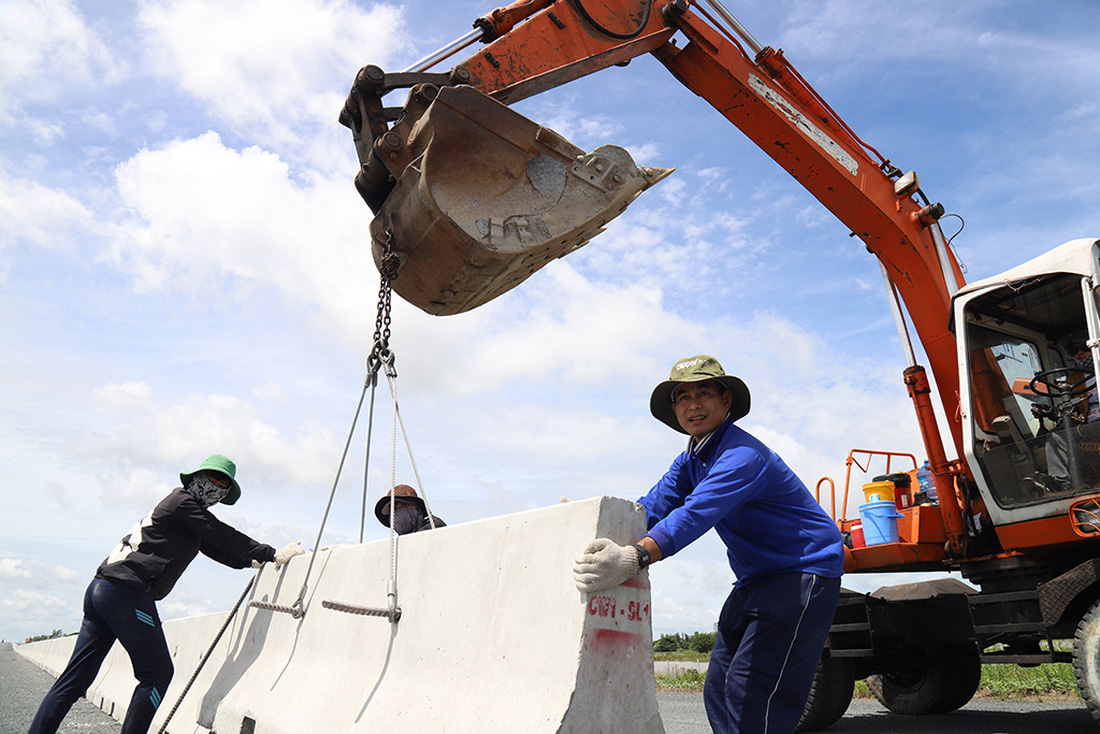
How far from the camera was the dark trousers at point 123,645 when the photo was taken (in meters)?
4.52

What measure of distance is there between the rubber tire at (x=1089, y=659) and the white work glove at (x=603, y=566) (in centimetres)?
442

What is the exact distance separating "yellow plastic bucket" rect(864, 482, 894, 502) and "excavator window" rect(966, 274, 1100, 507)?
108 centimetres

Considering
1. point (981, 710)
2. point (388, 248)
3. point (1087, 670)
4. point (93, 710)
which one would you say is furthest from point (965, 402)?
point (93, 710)

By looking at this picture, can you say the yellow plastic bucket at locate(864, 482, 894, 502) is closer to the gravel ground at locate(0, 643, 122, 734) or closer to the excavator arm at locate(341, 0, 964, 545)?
the excavator arm at locate(341, 0, 964, 545)

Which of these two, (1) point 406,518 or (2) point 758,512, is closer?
(2) point 758,512

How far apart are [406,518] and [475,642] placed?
268cm

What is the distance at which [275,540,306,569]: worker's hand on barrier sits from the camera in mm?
4707

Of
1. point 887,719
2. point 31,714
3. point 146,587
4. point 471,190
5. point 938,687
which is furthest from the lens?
point 887,719

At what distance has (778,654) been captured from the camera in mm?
2793

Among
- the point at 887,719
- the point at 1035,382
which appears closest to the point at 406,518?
the point at 1035,382

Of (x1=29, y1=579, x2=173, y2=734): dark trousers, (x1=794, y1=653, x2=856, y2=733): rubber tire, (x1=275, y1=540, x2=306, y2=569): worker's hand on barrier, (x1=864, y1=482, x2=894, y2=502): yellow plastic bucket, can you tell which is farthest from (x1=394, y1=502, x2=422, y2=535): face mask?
(x1=864, y1=482, x2=894, y2=502): yellow plastic bucket

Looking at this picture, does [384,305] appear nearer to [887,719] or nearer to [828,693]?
[828,693]

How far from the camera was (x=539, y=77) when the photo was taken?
5230mm

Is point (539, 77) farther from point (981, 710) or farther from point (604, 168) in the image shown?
point (981, 710)
